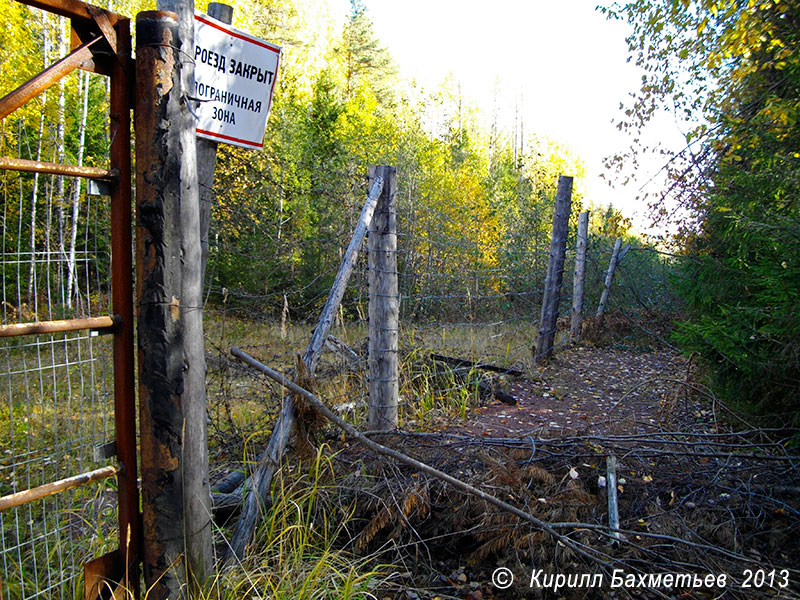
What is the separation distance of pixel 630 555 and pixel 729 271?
3.44 meters

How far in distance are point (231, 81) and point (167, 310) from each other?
113 cm

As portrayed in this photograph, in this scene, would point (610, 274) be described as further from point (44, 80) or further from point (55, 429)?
point (44, 80)

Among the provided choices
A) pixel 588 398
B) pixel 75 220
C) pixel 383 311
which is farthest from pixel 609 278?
pixel 75 220

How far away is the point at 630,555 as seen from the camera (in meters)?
2.83

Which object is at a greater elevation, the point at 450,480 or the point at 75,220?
the point at 75,220

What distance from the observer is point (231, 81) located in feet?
8.30

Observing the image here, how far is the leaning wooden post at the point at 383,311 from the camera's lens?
166 inches

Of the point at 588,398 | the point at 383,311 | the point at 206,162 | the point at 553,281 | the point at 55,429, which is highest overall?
the point at 206,162

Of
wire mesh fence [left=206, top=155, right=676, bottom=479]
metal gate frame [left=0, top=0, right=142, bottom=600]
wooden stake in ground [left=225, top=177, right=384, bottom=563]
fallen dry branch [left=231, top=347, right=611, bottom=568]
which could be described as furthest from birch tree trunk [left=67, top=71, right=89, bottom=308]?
wooden stake in ground [left=225, top=177, right=384, bottom=563]

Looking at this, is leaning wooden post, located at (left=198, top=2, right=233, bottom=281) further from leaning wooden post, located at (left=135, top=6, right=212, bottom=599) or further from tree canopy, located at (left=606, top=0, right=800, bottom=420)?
tree canopy, located at (left=606, top=0, right=800, bottom=420)

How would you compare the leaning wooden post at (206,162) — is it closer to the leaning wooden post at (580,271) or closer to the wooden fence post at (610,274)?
the leaning wooden post at (580,271)

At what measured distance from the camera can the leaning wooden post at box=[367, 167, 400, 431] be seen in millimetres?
4207

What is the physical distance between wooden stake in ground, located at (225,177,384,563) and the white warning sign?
1282 millimetres

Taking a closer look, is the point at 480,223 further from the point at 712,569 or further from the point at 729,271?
the point at 712,569
